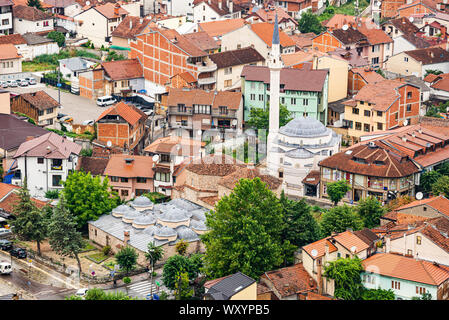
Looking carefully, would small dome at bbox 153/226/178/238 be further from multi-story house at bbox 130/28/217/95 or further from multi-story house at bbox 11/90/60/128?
multi-story house at bbox 130/28/217/95

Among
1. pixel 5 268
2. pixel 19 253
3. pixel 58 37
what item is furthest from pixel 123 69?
pixel 5 268

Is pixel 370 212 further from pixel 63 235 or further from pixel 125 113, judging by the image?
pixel 125 113

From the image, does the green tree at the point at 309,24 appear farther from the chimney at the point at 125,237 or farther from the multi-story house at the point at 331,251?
the multi-story house at the point at 331,251

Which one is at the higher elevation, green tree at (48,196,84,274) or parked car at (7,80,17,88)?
parked car at (7,80,17,88)

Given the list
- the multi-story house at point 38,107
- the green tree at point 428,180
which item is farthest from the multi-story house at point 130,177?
the green tree at point 428,180

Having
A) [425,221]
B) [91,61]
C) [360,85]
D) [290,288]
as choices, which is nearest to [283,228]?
[290,288]

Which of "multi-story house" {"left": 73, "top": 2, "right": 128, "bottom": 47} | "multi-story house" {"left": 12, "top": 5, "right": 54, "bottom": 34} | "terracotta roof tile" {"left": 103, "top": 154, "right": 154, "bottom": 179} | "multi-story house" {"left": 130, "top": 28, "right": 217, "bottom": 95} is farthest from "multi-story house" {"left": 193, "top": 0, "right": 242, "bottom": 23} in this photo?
"terracotta roof tile" {"left": 103, "top": 154, "right": 154, "bottom": 179}

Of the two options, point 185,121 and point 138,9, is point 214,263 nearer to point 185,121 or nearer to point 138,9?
point 185,121
